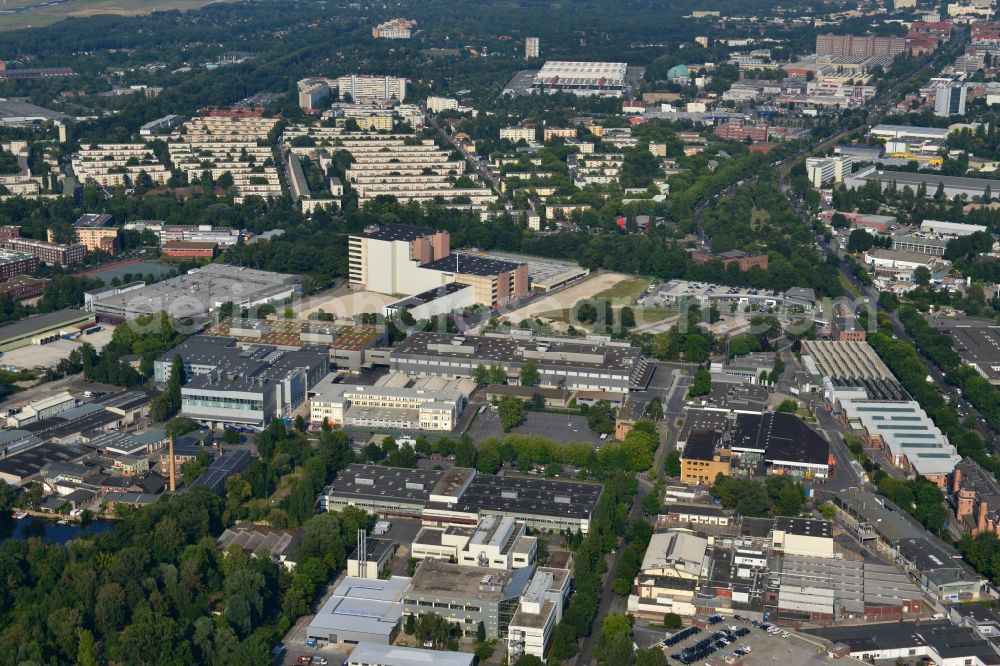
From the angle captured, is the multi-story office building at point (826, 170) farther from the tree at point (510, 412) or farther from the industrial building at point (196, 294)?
the tree at point (510, 412)

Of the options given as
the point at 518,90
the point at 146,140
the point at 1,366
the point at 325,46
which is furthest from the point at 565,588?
the point at 325,46

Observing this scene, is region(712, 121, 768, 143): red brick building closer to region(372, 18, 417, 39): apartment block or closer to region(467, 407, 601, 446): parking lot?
region(372, 18, 417, 39): apartment block

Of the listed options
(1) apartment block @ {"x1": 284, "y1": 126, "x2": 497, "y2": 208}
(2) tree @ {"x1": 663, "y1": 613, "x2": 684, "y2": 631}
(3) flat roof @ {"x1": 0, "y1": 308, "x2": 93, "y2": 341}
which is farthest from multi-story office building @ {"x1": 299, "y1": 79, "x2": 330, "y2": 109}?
(2) tree @ {"x1": 663, "y1": 613, "x2": 684, "y2": 631}

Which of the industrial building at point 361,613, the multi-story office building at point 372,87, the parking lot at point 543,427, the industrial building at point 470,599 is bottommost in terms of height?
the industrial building at point 361,613

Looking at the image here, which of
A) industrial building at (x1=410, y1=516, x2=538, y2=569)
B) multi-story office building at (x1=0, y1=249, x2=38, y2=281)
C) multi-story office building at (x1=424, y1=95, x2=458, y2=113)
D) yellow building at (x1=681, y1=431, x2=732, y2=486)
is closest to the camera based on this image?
industrial building at (x1=410, y1=516, x2=538, y2=569)

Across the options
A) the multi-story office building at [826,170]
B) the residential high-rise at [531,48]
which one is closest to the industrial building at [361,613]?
the multi-story office building at [826,170]

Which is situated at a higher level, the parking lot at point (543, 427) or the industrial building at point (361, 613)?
the parking lot at point (543, 427)
